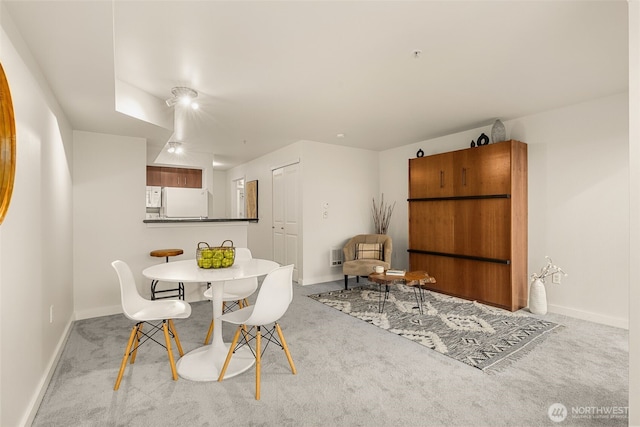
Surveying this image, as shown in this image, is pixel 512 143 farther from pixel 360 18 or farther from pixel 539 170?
pixel 360 18

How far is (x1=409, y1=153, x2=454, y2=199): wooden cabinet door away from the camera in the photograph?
4.40 m

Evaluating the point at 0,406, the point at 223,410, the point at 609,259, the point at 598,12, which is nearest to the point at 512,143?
the point at 609,259

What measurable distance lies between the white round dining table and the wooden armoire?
284 cm

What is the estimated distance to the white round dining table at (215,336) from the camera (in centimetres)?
215

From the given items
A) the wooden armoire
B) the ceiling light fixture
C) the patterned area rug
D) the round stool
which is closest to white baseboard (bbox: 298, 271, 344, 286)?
the patterned area rug

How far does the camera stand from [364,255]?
5121 mm

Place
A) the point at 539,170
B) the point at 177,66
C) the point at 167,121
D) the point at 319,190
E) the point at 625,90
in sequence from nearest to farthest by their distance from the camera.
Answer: the point at 177,66
the point at 625,90
the point at 167,121
the point at 539,170
the point at 319,190

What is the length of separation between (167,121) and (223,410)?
9.97 ft

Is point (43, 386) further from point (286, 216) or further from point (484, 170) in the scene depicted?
point (484, 170)

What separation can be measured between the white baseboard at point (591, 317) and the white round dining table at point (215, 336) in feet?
11.4

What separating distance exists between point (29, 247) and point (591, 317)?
5.08 meters

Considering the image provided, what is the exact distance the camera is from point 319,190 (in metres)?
5.32

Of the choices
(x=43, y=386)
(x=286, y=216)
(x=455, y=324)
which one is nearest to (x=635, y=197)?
(x=455, y=324)

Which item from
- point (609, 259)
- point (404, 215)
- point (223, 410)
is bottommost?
point (223, 410)
